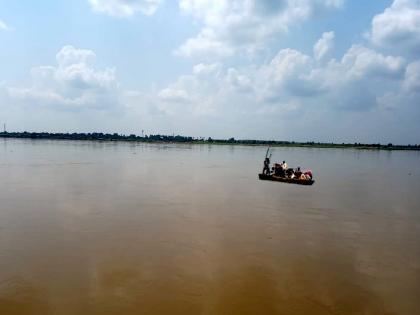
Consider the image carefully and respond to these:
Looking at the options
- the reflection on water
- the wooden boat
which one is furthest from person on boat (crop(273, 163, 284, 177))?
the reflection on water

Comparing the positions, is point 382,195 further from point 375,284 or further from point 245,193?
point 375,284

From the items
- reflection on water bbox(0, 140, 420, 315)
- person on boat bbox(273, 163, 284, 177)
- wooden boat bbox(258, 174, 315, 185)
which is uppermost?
person on boat bbox(273, 163, 284, 177)

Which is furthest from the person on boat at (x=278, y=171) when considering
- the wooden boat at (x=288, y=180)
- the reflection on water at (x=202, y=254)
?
the reflection on water at (x=202, y=254)

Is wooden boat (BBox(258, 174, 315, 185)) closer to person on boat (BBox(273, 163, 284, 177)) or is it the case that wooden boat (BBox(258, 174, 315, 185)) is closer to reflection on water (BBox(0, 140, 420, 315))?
person on boat (BBox(273, 163, 284, 177))

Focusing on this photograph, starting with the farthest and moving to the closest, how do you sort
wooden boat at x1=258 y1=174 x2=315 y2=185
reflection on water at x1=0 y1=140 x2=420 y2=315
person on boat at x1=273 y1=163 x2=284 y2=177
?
1. person on boat at x1=273 y1=163 x2=284 y2=177
2. wooden boat at x1=258 y1=174 x2=315 y2=185
3. reflection on water at x1=0 y1=140 x2=420 y2=315

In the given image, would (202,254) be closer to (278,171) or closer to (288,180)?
(288,180)

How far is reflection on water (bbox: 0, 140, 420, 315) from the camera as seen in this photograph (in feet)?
29.7

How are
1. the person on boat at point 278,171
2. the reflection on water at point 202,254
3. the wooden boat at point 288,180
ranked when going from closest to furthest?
the reflection on water at point 202,254 → the wooden boat at point 288,180 → the person on boat at point 278,171

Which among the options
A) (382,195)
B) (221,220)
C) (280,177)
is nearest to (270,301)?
(221,220)

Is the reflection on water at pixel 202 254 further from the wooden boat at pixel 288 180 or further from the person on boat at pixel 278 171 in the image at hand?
the person on boat at pixel 278 171

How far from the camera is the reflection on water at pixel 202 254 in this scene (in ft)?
29.7

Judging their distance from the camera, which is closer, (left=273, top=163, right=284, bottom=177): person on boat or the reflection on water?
the reflection on water

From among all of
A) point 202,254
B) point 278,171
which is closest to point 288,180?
point 278,171

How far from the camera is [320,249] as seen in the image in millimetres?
13391
